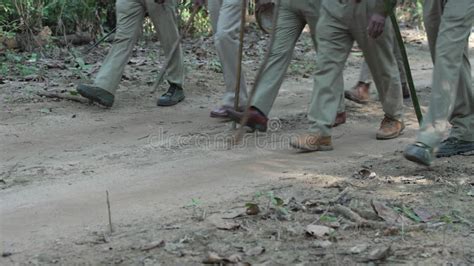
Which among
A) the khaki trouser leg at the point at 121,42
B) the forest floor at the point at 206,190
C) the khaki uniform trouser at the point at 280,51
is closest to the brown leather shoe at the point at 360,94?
the forest floor at the point at 206,190

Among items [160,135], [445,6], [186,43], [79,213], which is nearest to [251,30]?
[186,43]

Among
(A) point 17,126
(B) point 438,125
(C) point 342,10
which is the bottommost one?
(A) point 17,126

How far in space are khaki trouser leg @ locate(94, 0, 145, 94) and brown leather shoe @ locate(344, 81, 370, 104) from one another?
6.86 feet

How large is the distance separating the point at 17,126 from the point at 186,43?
4278mm

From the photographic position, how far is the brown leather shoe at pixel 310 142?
5793mm

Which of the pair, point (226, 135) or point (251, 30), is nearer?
point (226, 135)

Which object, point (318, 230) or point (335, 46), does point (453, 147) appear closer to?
point (335, 46)

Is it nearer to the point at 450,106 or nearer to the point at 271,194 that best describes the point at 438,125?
the point at 450,106

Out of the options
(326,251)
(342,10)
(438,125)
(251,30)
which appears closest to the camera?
(326,251)

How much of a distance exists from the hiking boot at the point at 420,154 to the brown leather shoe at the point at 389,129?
50.8 inches

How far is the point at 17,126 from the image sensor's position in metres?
6.71

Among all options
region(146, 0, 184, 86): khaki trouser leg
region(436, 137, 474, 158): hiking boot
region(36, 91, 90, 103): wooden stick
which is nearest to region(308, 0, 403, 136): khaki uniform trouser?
region(436, 137, 474, 158): hiking boot

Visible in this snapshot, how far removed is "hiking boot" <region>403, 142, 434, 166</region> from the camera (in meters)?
4.93

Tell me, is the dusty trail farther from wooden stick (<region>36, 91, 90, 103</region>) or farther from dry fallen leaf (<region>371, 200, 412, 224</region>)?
dry fallen leaf (<region>371, 200, 412, 224</region>)
